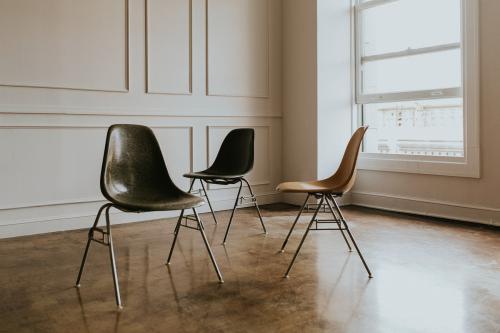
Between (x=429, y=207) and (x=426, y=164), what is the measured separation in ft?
1.40

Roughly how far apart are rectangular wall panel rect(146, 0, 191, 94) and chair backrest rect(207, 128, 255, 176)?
958 mm

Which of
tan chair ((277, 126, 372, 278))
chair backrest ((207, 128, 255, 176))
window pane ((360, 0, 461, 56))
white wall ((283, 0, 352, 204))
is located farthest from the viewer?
white wall ((283, 0, 352, 204))

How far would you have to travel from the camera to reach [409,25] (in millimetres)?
5227

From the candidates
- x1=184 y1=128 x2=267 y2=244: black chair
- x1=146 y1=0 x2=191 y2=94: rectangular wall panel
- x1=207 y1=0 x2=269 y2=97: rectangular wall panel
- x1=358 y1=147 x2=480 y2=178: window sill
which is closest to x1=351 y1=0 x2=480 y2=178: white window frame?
x1=358 y1=147 x2=480 y2=178: window sill

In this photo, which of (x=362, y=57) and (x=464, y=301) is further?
(x=362, y=57)

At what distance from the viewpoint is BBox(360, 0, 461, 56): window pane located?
15.9ft

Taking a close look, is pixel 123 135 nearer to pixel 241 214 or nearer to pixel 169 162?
pixel 169 162

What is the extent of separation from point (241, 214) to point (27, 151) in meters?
2.08

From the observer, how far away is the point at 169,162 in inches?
193

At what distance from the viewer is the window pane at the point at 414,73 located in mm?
4840

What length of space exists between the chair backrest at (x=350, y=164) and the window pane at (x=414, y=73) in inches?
83.3

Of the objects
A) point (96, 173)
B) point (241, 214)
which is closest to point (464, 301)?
point (241, 214)

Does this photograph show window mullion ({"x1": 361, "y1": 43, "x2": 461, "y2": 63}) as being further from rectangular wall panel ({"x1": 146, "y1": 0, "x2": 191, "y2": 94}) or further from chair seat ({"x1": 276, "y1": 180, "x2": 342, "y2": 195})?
chair seat ({"x1": 276, "y1": 180, "x2": 342, "y2": 195})

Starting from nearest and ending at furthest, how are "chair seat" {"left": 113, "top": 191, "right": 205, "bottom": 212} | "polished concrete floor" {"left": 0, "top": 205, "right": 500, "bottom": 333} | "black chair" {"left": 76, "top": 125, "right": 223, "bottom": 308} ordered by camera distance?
"polished concrete floor" {"left": 0, "top": 205, "right": 500, "bottom": 333} → "chair seat" {"left": 113, "top": 191, "right": 205, "bottom": 212} → "black chair" {"left": 76, "top": 125, "right": 223, "bottom": 308}
